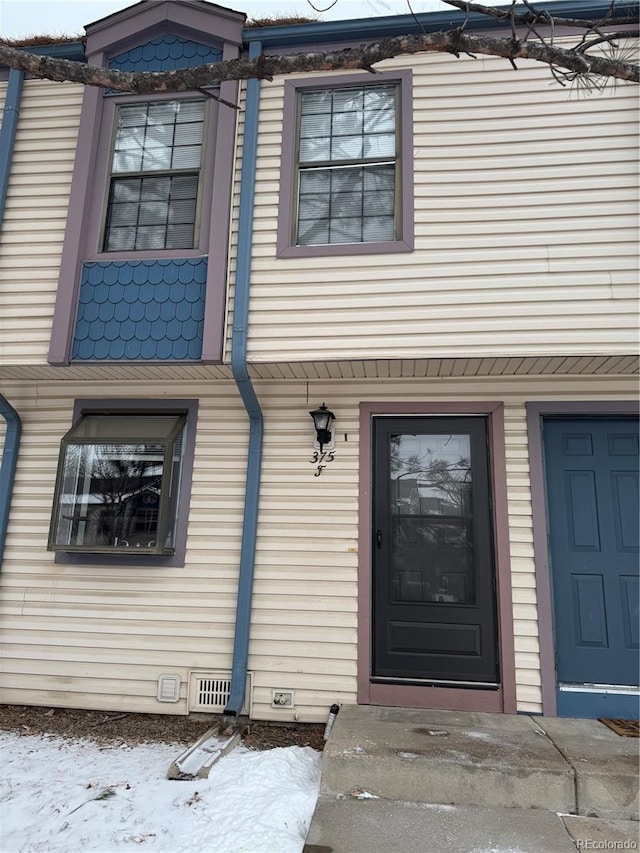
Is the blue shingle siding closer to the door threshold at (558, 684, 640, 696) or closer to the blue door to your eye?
the blue door

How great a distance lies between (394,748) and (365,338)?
8.35 feet

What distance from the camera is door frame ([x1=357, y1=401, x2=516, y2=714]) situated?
369 cm

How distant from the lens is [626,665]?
3.68 meters

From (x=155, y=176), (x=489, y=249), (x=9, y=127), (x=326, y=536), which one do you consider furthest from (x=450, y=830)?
(x=9, y=127)

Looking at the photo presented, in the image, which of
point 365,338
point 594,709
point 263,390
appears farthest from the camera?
point 263,390

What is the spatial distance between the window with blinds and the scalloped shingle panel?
3.02 feet

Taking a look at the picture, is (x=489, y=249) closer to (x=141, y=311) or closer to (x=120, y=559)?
(x=141, y=311)

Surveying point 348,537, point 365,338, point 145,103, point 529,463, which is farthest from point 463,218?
point 145,103

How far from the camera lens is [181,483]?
168 inches

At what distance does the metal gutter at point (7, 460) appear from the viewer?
171 inches

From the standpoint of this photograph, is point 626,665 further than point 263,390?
No

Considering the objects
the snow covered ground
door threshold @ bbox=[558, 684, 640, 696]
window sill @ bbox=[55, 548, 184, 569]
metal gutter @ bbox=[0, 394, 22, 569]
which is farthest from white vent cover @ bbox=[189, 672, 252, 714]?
door threshold @ bbox=[558, 684, 640, 696]

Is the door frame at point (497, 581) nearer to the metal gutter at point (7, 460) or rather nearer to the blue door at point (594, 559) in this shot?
the blue door at point (594, 559)

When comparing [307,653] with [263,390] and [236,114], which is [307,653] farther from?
[236,114]
